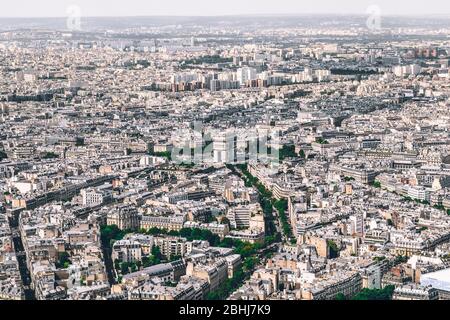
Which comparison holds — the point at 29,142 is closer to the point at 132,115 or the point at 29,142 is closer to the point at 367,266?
the point at 132,115

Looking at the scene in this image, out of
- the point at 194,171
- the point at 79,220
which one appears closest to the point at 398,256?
the point at 79,220

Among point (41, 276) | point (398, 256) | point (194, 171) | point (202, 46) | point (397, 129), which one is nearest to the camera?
point (41, 276)

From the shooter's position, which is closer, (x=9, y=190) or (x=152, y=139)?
(x=9, y=190)
